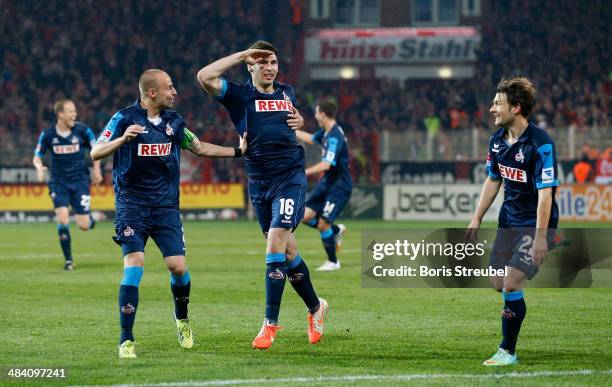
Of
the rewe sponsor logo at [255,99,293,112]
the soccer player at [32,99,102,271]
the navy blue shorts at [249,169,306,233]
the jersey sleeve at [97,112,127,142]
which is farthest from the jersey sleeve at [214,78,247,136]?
the soccer player at [32,99,102,271]

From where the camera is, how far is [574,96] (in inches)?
1523

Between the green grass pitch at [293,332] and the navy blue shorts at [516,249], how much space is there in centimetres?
69

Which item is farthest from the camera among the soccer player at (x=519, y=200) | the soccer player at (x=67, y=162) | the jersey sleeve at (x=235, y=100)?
the soccer player at (x=67, y=162)

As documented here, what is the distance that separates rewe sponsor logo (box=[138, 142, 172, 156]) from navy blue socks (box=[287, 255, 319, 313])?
147cm

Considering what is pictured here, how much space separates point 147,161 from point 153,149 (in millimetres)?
109

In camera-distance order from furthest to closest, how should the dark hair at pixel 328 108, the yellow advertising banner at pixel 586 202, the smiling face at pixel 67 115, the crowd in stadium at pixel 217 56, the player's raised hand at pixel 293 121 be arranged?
the crowd in stadium at pixel 217 56 < the yellow advertising banner at pixel 586 202 < the smiling face at pixel 67 115 < the dark hair at pixel 328 108 < the player's raised hand at pixel 293 121

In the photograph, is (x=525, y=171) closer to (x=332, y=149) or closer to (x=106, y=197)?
(x=332, y=149)

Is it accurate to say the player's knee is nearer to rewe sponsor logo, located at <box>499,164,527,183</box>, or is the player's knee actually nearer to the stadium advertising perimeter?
rewe sponsor logo, located at <box>499,164,527,183</box>

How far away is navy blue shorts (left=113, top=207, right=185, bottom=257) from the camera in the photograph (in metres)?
8.55

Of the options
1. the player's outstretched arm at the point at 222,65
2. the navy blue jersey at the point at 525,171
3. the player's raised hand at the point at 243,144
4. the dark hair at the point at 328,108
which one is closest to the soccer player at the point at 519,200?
the navy blue jersey at the point at 525,171

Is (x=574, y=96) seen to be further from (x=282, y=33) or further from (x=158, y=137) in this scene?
(x=158, y=137)

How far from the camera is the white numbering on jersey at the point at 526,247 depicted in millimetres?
7938

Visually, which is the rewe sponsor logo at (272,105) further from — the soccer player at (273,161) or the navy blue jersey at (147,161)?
the navy blue jersey at (147,161)

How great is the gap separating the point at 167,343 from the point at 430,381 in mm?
2726
